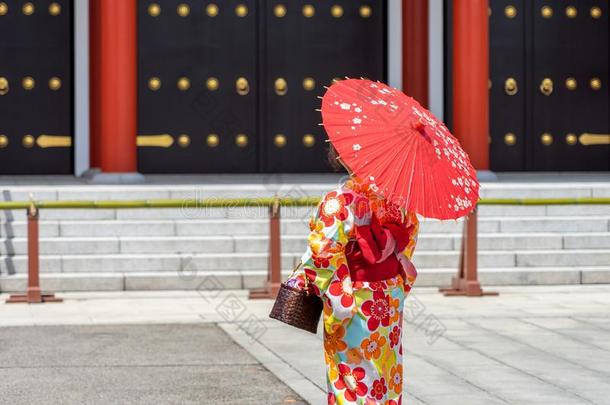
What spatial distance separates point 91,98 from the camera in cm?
1948

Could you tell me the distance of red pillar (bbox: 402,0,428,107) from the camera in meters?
19.8

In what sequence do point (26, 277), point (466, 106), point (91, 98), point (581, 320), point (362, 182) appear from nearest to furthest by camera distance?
→ point (362, 182) → point (581, 320) → point (26, 277) → point (466, 106) → point (91, 98)

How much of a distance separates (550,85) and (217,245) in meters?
7.68

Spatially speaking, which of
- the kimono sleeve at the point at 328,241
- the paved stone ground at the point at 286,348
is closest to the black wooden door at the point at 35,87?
the paved stone ground at the point at 286,348

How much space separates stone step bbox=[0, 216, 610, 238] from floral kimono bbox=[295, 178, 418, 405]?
8.61m

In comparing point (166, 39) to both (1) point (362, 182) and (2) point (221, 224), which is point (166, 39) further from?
(1) point (362, 182)

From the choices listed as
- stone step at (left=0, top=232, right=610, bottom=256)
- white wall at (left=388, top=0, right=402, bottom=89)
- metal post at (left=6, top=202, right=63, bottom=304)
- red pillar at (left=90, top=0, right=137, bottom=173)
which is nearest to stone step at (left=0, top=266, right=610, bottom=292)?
stone step at (left=0, top=232, right=610, bottom=256)

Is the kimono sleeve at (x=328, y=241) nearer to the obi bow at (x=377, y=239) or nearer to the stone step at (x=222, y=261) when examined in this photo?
the obi bow at (x=377, y=239)

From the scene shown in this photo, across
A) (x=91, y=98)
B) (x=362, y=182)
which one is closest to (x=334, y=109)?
(x=362, y=182)

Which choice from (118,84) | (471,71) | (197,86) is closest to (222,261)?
(118,84)

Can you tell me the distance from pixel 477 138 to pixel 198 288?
541 cm

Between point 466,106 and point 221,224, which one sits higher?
point 466,106

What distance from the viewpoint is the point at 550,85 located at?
20.3 meters

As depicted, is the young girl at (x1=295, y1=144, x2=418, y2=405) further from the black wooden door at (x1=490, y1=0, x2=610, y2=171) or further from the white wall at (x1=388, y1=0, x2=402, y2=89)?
the black wooden door at (x1=490, y1=0, x2=610, y2=171)
